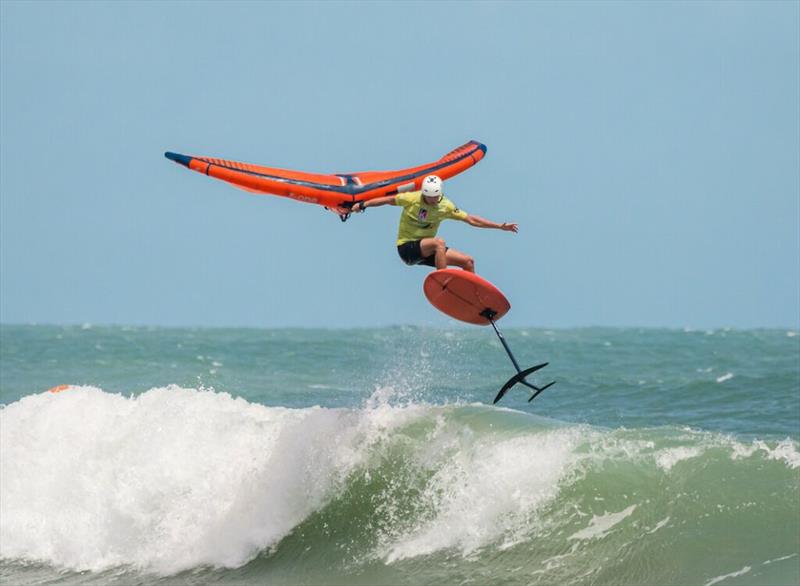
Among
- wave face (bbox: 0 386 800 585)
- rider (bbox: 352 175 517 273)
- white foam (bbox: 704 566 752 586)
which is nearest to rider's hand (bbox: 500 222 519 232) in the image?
rider (bbox: 352 175 517 273)

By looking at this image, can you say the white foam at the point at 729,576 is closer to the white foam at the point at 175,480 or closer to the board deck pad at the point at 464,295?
the board deck pad at the point at 464,295

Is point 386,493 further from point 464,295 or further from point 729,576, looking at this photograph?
point 729,576

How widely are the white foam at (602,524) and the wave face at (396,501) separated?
0.02m

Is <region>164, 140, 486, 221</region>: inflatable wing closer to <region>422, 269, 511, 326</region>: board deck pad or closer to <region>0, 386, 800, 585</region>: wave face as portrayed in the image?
<region>422, 269, 511, 326</region>: board deck pad

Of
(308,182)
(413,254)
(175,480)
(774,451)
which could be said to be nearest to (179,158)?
(308,182)

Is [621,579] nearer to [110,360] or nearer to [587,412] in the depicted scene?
[587,412]

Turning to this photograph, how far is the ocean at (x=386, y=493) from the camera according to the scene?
9625mm

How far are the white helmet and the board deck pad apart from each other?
2.45 feet

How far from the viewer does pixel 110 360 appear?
2930 cm

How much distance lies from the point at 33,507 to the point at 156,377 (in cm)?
1196

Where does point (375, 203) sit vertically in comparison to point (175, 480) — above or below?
above

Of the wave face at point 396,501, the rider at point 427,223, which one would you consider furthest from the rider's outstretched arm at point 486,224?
the wave face at point 396,501

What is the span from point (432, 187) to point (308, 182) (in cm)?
134

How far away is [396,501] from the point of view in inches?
430
